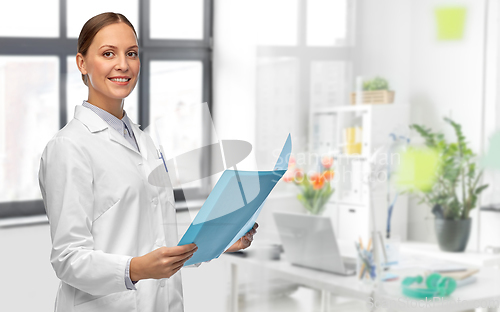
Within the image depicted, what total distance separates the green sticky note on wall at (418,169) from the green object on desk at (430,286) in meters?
0.41

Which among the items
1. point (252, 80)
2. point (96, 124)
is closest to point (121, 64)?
point (96, 124)

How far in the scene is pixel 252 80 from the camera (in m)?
3.73

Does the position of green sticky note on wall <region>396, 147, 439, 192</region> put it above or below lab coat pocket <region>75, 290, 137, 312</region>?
above

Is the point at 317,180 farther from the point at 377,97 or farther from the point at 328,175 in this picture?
the point at 377,97

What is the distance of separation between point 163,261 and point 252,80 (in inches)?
115

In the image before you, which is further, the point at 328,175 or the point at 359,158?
the point at 328,175

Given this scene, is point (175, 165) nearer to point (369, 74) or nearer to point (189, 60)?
point (369, 74)

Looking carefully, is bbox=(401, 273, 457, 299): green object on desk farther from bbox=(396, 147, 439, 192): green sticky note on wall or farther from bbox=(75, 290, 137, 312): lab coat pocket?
bbox=(75, 290, 137, 312): lab coat pocket

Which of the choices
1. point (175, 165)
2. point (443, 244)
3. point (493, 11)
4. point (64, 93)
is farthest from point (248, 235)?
point (64, 93)

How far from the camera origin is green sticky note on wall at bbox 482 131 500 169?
8.27 feet

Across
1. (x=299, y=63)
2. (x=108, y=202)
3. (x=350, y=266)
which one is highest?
(x=299, y=63)

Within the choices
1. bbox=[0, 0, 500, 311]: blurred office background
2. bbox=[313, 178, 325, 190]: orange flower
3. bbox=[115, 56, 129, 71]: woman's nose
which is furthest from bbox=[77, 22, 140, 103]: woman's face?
bbox=[313, 178, 325, 190]: orange flower

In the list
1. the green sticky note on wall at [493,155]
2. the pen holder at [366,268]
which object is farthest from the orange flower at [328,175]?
the green sticky note on wall at [493,155]

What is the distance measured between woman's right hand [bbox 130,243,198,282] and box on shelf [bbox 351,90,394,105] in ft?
6.81
